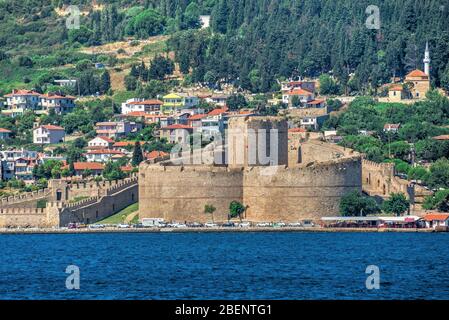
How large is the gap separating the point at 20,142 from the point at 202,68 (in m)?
19.7

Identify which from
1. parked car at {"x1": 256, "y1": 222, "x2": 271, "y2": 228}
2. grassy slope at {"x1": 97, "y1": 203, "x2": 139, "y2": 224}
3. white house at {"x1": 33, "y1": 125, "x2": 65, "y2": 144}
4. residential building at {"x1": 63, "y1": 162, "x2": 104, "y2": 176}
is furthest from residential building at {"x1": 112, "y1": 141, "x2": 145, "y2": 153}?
parked car at {"x1": 256, "y1": 222, "x2": 271, "y2": 228}

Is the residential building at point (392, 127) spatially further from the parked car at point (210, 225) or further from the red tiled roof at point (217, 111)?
the parked car at point (210, 225)

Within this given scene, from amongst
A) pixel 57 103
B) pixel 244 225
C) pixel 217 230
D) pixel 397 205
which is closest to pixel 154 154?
pixel 244 225

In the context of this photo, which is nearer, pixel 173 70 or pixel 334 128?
pixel 334 128

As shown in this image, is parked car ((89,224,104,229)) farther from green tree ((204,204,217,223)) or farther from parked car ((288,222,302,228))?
parked car ((288,222,302,228))

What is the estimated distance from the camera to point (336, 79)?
429ft

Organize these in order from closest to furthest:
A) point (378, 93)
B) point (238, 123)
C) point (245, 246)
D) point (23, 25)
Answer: point (245, 246), point (238, 123), point (378, 93), point (23, 25)

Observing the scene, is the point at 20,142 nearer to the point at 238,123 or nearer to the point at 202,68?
the point at 202,68

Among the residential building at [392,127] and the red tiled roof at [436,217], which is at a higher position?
the residential building at [392,127]

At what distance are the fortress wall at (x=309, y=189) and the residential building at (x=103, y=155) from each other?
76.5 feet

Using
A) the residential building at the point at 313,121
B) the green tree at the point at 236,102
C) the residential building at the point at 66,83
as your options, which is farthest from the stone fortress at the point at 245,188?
the residential building at the point at 66,83

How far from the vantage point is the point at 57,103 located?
12912 cm

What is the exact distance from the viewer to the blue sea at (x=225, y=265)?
205 ft
